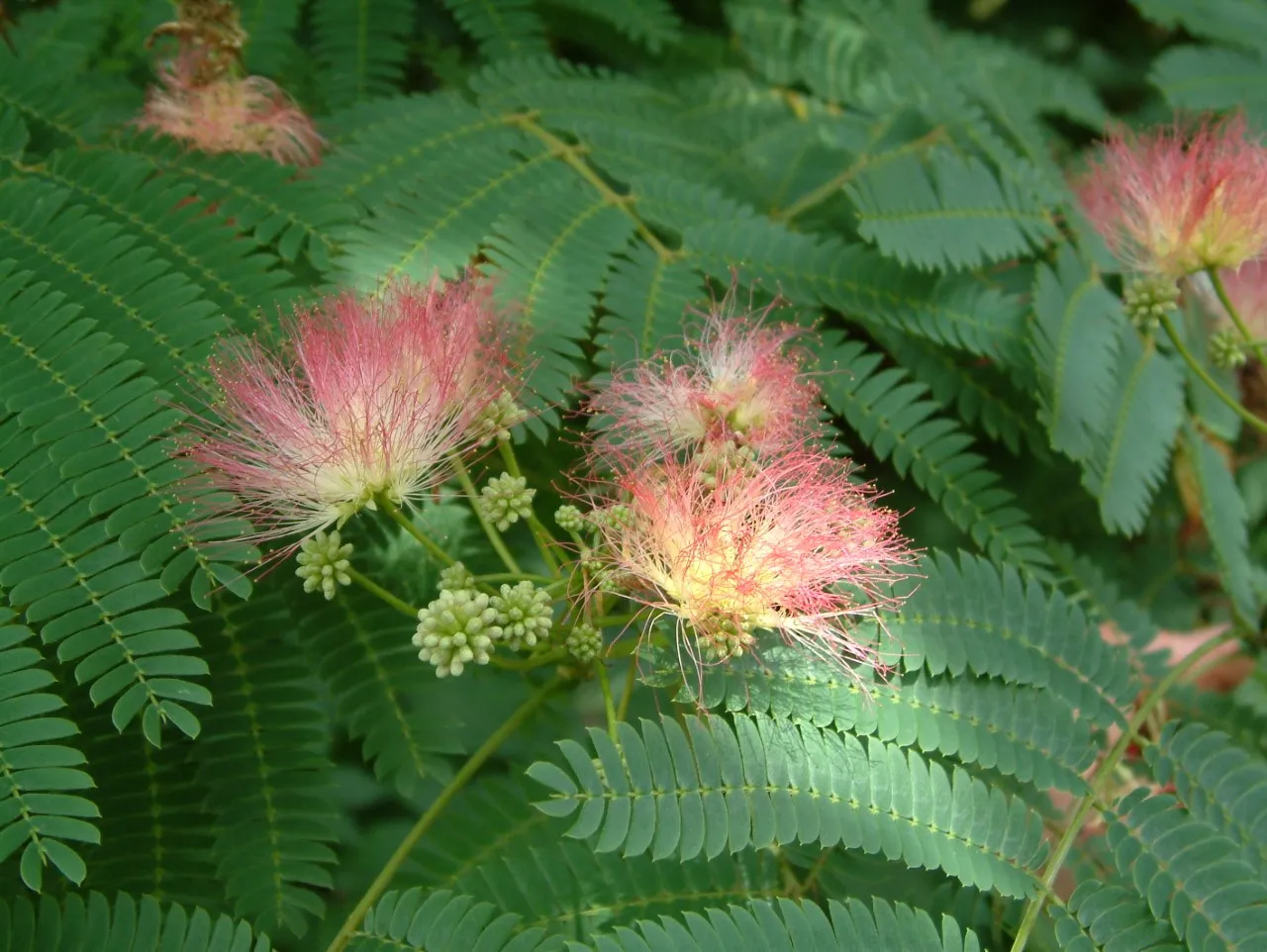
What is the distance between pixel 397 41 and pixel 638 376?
1.57m

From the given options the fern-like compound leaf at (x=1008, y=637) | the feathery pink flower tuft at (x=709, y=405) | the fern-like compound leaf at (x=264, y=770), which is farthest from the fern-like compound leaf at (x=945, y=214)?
the fern-like compound leaf at (x=264, y=770)

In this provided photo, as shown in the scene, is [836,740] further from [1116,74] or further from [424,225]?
[1116,74]

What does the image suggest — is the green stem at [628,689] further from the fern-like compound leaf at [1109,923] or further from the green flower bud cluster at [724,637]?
the fern-like compound leaf at [1109,923]

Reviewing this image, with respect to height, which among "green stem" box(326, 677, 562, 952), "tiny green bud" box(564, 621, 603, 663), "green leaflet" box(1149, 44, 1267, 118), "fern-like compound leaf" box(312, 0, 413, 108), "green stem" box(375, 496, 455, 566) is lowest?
"green stem" box(326, 677, 562, 952)

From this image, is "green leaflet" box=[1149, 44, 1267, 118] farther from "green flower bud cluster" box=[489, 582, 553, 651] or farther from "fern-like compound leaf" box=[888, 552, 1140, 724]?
"green flower bud cluster" box=[489, 582, 553, 651]

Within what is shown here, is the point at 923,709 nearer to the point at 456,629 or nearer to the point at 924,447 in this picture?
the point at 924,447

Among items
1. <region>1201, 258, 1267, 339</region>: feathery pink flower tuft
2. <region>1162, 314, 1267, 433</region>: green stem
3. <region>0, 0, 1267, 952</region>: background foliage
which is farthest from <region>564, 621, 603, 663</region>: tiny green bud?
<region>1201, 258, 1267, 339</region>: feathery pink flower tuft

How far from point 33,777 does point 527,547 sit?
1068 mm

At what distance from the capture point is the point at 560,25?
326 cm

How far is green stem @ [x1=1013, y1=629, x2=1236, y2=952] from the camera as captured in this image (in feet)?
5.48

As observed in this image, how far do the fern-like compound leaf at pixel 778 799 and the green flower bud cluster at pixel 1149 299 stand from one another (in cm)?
128

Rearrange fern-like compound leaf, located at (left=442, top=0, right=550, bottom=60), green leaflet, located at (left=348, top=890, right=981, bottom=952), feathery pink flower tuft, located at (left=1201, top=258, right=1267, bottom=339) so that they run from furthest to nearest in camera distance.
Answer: fern-like compound leaf, located at (left=442, top=0, right=550, bottom=60), feathery pink flower tuft, located at (left=1201, top=258, right=1267, bottom=339), green leaflet, located at (left=348, top=890, right=981, bottom=952)

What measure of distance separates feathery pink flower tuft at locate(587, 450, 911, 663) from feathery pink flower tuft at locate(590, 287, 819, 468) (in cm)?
11

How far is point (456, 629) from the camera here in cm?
148
